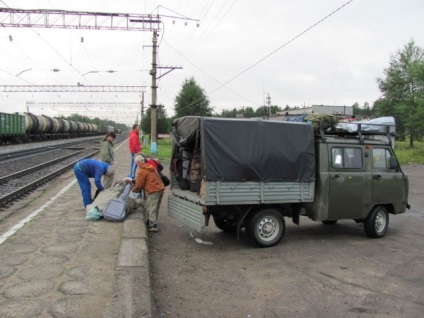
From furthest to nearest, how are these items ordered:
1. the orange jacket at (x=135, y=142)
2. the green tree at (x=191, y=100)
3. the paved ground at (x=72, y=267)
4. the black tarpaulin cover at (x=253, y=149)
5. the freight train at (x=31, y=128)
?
the green tree at (x=191, y=100), the freight train at (x=31, y=128), the orange jacket at (x=135, y=142), the black tarpaulin cover at (x=253, y=149), the paved ground at (x=72, y=267)

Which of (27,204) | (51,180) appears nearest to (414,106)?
(51,180)

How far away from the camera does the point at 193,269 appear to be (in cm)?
608

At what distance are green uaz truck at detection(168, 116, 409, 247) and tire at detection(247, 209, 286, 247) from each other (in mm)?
16

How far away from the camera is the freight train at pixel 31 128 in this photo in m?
40.9

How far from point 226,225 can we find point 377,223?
2857 mm

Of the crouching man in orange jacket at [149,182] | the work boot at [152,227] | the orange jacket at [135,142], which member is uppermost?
the orange jacket at [135,142]

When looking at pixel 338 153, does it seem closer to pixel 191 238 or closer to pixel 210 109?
pixel 191 238

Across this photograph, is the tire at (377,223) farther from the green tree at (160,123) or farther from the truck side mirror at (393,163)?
the green tree at (160,123)

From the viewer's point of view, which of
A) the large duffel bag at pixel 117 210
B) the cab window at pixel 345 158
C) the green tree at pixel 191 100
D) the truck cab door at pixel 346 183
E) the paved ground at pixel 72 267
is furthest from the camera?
the green tree at pixel 191 100

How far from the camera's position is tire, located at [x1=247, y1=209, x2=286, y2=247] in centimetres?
714

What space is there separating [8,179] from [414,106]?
40.0 meters

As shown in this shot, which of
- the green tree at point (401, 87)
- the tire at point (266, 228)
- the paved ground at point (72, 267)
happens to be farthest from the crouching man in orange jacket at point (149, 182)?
the green tree at point (401, 87)

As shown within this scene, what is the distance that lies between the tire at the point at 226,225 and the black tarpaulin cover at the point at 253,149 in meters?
1.51

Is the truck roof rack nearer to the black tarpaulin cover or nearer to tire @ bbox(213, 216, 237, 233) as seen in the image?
the black tarpaulin cover
